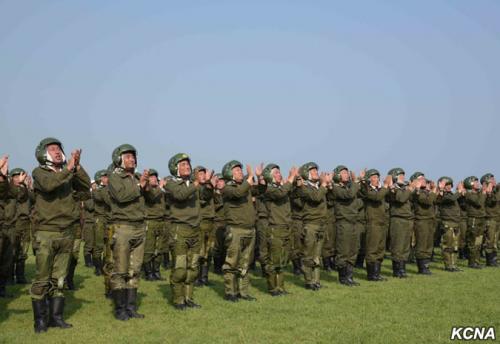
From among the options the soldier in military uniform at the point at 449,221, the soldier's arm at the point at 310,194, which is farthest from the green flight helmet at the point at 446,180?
the soldier's arm at the point at 310,194

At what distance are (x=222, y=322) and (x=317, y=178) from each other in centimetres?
517

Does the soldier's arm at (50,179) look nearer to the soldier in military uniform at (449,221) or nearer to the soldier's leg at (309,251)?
the soldier's leg at (309,251)

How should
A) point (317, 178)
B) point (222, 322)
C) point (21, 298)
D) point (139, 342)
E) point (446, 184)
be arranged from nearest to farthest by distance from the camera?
point (139, 342) < point (222, 322) < point (21, 298) < point (317, 178) < point (446, 184)

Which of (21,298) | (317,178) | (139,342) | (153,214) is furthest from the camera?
(153,214)

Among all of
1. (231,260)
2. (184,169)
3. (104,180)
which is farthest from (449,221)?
(104,180)

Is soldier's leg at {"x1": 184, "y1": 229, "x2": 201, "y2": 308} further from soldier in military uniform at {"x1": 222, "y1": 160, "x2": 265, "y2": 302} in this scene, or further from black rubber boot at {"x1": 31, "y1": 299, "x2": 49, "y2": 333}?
black rubber boot at {"x1": 31, "y1": 299, "x2": 49, "y2": 333}

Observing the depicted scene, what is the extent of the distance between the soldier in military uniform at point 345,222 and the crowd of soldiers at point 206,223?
0.03 meters

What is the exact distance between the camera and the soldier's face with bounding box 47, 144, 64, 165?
8633 millimetres

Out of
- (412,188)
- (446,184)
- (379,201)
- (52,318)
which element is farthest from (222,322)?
(446,184)

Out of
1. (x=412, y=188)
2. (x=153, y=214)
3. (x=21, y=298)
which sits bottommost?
(x=21, y=298)

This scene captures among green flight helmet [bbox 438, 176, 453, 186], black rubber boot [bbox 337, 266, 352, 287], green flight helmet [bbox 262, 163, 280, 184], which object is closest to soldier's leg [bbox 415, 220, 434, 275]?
green flight helmet [bbox 438, 176, 453, 186]

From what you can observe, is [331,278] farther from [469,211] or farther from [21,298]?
[21,298]

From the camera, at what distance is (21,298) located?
11.6 m

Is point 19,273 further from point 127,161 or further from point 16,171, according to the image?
point 127,161
